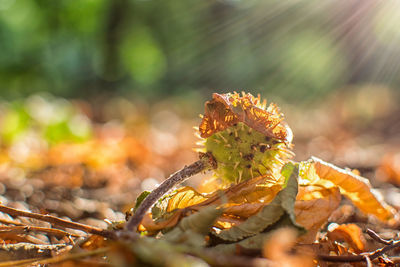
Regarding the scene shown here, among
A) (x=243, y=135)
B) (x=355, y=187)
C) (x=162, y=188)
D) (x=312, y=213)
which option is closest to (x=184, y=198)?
(x=162, y=188)

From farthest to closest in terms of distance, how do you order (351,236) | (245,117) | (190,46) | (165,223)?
(190,46)
(351,236)
(245,117)
(165,223)

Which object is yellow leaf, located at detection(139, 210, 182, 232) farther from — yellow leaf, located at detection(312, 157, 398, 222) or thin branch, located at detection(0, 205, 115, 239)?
yellow leaf, located at detection(312, 157, 398, 222)

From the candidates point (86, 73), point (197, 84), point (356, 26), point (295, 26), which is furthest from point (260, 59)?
point (86, 73)

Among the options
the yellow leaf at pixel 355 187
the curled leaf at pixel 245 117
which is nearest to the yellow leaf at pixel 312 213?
the yellow leaf at pixel 355 187

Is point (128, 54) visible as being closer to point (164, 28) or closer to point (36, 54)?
point (164, 28)

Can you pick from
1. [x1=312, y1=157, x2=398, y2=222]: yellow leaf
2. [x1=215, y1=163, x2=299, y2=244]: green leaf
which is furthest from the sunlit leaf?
[x1=312, y1=157, x2=398, y2=222]: yellow leaf

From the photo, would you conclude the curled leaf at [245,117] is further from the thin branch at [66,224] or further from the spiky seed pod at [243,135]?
the thin branch at [66,224]

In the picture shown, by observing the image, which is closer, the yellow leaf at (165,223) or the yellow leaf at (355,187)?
the yellow leaf at (165,223)

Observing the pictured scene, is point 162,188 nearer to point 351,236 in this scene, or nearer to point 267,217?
point 267,217
